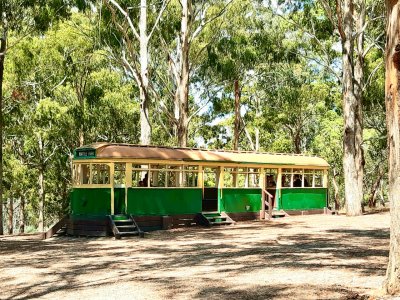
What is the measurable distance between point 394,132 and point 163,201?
1252 cm

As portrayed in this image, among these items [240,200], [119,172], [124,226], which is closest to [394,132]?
[124,226]

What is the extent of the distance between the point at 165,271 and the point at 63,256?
3.66 meters

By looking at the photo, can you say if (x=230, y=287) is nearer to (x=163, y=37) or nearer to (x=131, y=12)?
(x=131, y=12)

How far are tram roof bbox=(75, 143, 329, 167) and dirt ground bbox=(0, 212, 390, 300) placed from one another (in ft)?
8.80

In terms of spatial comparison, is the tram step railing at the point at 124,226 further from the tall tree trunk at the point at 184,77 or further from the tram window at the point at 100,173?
the tall tree trunk at the point at 184,77

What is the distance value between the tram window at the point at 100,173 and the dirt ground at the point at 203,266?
2.02 m

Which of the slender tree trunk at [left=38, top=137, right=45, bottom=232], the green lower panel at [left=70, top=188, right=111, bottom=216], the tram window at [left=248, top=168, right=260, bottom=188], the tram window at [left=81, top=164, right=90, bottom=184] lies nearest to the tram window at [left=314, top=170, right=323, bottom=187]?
the tram window at [left=248, top=168, right=260, bottom=188]

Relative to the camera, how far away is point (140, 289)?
8242 millimetres

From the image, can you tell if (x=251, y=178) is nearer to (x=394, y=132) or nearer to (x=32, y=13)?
(x=32, y=13)

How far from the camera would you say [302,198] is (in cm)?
2472

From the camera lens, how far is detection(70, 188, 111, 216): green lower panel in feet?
56.7

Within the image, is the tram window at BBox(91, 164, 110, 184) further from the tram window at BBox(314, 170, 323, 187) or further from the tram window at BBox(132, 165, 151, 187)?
the tram window at BBox(314, 170, 323, 187)

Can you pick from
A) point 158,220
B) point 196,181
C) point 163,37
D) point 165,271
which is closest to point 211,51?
point 163,37

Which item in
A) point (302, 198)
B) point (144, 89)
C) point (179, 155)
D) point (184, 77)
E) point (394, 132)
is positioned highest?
point (184, 77)
